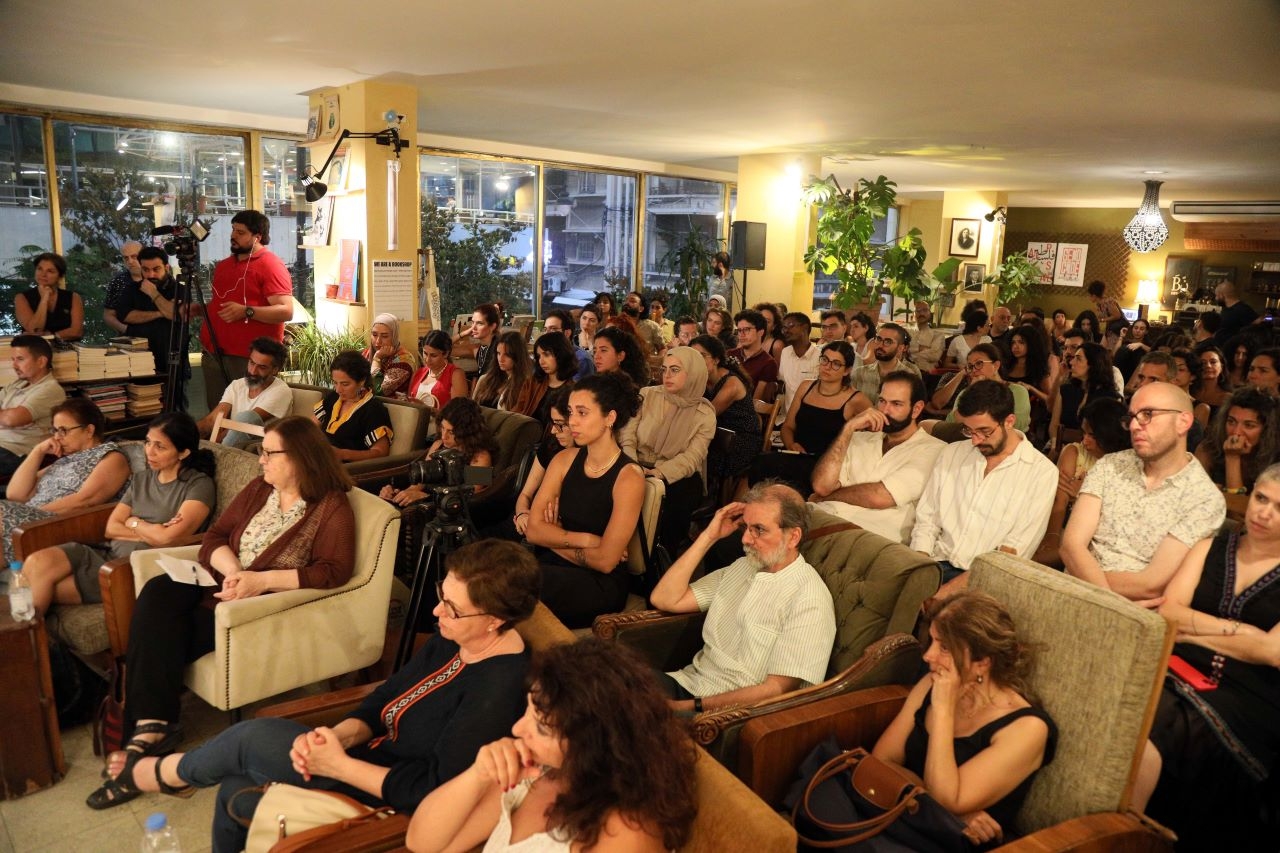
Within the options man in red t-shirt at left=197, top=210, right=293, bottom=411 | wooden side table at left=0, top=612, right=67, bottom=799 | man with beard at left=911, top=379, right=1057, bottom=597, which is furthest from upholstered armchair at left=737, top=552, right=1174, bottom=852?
man in red t-shirt at left=197, top=210, right=293, bottom=411

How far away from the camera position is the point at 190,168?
26.3 ft

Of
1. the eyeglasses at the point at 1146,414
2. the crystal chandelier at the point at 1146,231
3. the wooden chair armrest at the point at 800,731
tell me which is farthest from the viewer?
the crystal chandelier at the point at 1146,231

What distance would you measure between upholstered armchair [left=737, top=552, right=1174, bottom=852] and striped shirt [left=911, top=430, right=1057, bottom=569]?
36.7 inches

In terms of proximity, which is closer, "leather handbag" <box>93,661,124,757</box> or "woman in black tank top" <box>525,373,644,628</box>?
"leather handbag" <box>93,661,124,757</box>

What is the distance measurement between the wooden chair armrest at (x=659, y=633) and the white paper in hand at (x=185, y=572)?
1283 millimetres

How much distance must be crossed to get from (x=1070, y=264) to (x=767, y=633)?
16729 mm

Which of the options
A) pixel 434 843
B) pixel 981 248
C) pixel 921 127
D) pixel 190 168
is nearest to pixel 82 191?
pixel 190 168

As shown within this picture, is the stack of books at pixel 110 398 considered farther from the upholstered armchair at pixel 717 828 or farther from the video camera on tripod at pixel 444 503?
the upholstered armchair at pixel 717 828

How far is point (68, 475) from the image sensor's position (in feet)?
12.1

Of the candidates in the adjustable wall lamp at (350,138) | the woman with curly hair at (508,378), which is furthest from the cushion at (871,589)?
the adjustable wall lamp at (350,138)

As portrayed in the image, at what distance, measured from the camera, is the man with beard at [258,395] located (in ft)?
15.9

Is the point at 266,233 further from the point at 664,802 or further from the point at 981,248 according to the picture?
the point at 981,248

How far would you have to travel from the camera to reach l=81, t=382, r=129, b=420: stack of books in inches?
203

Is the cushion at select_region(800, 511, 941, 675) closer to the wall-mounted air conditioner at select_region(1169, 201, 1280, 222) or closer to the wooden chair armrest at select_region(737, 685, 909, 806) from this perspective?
the wooden chair armrest at select_region(737, 685, 909, 806)
